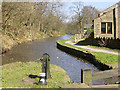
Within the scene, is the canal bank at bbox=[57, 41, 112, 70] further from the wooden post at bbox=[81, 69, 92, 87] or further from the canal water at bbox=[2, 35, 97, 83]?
the wooden post at bbox=[81, 69, 92, 87]

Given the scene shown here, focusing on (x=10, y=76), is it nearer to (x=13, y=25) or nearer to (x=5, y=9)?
(x=5, y=9)

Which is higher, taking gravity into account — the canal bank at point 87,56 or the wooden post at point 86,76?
the wooden post at point 86,76

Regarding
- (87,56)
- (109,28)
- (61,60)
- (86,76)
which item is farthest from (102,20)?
(86,76)

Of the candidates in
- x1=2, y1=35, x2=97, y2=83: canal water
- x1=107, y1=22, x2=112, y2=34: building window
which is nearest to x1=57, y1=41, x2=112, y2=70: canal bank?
x1=2, y1=35, x2=97, y2=83: canal water

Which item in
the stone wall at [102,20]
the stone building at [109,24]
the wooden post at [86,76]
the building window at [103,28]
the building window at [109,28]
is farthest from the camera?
the building window at [103,28]

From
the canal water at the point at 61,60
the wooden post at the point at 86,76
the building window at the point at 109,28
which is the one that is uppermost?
the building window at the point at 109,28

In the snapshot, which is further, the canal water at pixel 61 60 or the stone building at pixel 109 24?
the stone building at pixel 109 24

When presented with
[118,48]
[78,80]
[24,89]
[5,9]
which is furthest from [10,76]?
[5,9]

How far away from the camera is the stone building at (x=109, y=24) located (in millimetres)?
24156

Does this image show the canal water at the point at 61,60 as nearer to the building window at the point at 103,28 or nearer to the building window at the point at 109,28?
the building window at the point at 103,28

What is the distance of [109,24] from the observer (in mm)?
24906

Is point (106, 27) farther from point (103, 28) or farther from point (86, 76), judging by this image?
point (86, 76)

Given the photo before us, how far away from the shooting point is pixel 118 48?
768 inches

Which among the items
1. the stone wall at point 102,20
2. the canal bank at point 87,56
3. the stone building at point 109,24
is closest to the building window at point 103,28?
the stone building at point 109,24
